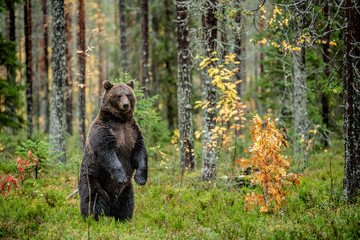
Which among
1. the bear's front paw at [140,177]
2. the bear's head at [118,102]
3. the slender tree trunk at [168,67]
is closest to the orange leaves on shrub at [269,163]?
the bear's front paw at [140,177]

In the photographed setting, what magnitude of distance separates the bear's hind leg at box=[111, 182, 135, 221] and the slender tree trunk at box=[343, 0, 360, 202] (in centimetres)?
446

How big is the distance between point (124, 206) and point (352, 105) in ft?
16.8

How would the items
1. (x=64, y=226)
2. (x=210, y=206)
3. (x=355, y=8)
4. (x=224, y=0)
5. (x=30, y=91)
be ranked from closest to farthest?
1. (x=64, y=226)
2. (x=355, y=8)
3. (x=210, y=206)
4. (x=224, y=0)
5. (x=30, y=91)

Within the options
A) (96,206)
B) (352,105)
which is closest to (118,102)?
(96,206)

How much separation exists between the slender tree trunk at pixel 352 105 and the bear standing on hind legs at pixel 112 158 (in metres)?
4.18

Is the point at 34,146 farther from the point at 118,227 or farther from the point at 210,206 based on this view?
the point at 210,206

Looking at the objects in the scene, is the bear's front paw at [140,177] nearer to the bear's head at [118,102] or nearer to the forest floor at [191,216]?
the forest floor at [191,216]

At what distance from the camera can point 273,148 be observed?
6004mm

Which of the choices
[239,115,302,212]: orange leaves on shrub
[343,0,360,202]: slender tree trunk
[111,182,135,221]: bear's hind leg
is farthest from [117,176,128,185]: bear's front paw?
[343,0,360,202]: slender tree trunk

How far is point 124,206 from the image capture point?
6324 mm

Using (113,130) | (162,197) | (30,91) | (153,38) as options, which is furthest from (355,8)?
(30,91)

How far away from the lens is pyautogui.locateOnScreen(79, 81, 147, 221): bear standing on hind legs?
592 centimetres

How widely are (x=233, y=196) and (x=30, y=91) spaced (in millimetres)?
15991

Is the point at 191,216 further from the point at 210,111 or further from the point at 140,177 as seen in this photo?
the point at 210,111
